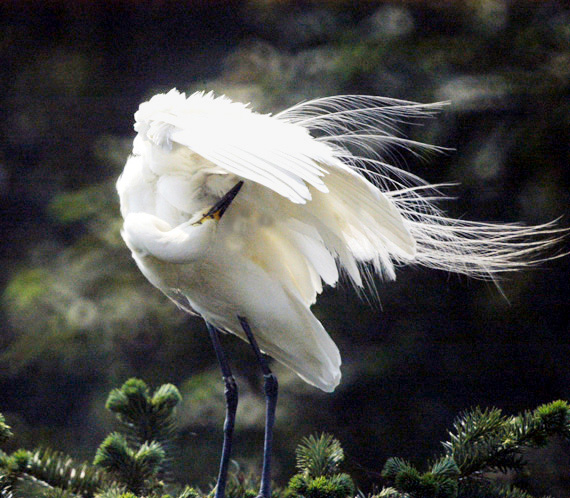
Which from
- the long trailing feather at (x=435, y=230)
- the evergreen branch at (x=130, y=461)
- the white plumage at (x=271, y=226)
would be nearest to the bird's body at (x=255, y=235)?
the white plumage at (x=271, y=226)

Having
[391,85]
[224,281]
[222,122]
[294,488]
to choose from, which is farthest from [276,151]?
[391,85]

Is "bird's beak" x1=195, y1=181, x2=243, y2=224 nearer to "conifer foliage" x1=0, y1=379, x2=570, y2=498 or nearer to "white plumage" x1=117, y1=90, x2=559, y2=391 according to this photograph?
"white plumage" x1=117, y1=90, x2=559, y2=391

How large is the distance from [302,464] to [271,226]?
0.44 metres

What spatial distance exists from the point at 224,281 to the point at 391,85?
118cm

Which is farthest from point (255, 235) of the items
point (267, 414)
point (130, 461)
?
point (130, 461)

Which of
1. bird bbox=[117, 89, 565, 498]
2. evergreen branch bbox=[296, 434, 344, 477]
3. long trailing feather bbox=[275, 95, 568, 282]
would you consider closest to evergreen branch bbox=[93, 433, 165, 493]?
bird bbox=[117, 89, 565, 498]

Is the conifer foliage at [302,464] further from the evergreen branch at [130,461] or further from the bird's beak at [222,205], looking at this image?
the bird's beak at [222,205]

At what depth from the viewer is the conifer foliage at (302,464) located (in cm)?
130

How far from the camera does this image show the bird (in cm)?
131

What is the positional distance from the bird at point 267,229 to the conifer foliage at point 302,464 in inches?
4.8

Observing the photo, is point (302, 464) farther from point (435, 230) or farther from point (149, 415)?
point (435, 230)

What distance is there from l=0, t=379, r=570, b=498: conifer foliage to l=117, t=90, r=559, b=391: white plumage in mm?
207

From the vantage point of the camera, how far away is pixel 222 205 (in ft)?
4.54

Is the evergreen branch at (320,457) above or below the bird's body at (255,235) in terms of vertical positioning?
below
